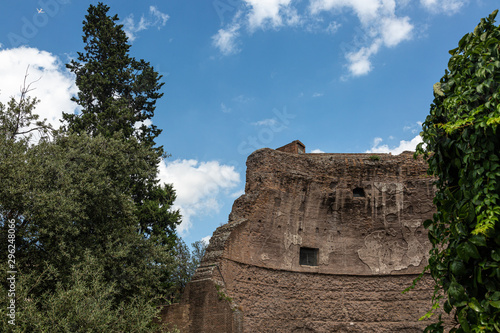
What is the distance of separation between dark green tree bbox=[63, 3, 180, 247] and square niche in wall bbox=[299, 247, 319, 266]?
6622 millimetres

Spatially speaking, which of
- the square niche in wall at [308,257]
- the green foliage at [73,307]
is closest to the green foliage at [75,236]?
the green foliage at [73,307]

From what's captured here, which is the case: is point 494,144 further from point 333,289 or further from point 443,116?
point 333,289

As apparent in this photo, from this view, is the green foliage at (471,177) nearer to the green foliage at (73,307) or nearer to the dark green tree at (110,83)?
the green foliage at (73,307)

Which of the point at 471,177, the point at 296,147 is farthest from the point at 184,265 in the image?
the point at 471,177

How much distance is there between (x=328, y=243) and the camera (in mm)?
17047

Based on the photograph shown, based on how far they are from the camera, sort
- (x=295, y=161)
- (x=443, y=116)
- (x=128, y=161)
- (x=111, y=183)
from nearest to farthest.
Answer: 1. (x=443, y=116)
2. (x=111, y=183)
3. (x=128, y=161)
4. (x=295, y=161)

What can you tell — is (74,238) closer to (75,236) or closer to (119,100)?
(75,236)

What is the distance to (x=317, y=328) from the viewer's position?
15.8 metres

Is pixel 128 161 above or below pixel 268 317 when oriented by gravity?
above

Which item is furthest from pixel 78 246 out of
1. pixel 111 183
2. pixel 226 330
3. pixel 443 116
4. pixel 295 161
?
pixel 443 116

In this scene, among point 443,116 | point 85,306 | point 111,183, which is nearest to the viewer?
point 443,116

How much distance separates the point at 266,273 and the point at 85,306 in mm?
6729

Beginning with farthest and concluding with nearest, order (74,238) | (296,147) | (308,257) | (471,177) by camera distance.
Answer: (296,147) → (308,257) → (74,238) → (471,177)

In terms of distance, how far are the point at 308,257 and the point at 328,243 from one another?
0.96m
